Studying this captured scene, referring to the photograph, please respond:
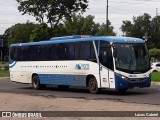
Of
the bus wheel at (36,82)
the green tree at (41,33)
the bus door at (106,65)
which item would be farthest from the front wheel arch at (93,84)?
the green tree at (41,33)

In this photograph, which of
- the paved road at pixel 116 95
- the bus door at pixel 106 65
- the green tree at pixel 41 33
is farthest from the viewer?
the green tree at pixel 41 33

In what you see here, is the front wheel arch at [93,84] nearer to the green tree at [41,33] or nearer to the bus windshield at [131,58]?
the bus windshield at [131,58]

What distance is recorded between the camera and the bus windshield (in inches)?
867

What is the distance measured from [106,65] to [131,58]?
124 centimetres

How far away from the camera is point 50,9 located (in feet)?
185

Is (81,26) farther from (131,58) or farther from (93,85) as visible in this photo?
(131,58)

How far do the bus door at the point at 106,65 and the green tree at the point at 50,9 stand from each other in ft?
111

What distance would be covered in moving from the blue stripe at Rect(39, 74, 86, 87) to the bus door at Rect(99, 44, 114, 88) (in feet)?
5.14

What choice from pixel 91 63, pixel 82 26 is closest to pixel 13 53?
pixel 91 63

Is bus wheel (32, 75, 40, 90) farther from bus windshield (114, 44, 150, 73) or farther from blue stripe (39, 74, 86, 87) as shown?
bus windshield (114, 44, 150, 73)

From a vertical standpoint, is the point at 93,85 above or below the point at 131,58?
below

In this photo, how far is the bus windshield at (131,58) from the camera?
22.0 meters

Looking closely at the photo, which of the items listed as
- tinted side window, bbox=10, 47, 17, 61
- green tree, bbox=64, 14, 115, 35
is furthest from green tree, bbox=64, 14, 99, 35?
tinted side window, bbox=10, 47, 17, 61

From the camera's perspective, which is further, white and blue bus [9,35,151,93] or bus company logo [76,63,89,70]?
bus company logo [76,63,89,70]
